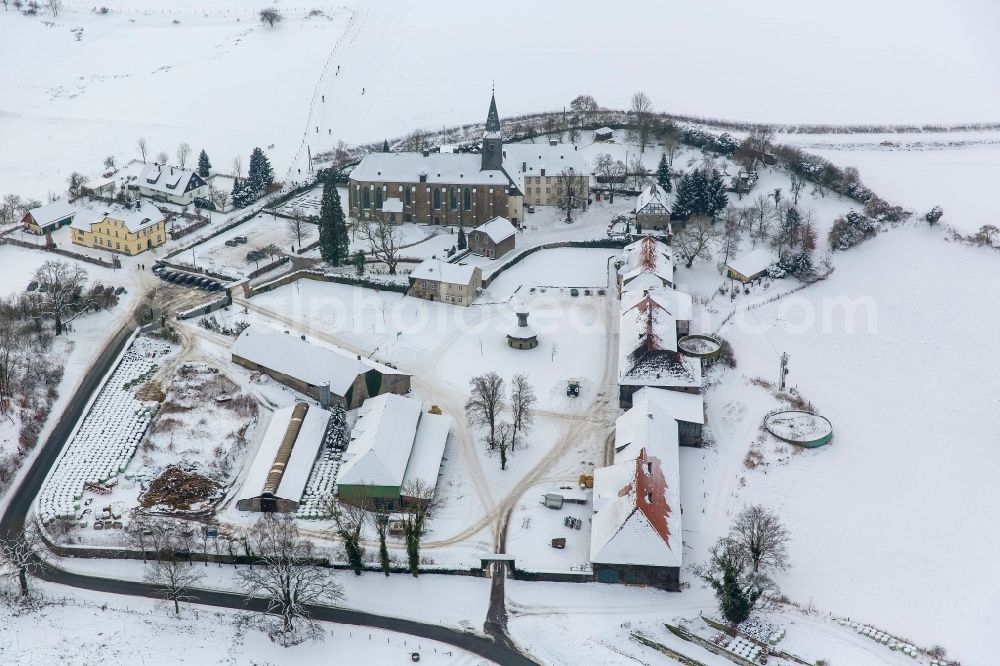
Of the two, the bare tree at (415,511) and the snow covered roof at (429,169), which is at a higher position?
the snow covered roof at (429,169)

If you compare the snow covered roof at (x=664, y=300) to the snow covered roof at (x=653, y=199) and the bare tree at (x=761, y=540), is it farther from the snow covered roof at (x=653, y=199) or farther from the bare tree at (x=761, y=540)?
the bare tree at (x=761, y=540)

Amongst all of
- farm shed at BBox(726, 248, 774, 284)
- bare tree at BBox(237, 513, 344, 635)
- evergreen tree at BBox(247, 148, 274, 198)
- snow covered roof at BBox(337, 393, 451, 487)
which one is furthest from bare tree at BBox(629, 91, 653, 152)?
bare tree at BBox(237, 513, 344, 635)

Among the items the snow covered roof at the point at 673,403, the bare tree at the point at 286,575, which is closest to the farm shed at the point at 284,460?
the bare tree at the point at 286,575

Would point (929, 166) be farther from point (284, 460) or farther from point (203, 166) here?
point (203, 166)

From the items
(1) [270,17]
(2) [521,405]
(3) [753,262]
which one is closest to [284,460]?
(2) [521,405]

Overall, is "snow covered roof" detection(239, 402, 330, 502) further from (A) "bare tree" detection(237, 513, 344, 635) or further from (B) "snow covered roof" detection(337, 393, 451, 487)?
(A) "bare tree" detection(237, 513, 344, 635)
